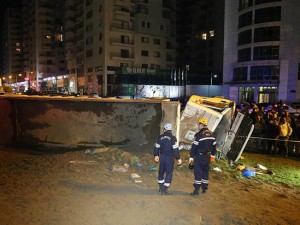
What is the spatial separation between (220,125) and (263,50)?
1642 inches

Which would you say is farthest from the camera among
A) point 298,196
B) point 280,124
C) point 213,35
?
point 213,35

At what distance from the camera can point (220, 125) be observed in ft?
36.9

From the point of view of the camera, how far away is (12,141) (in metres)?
10.3

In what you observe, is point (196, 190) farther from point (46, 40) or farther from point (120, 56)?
point (46, 40)

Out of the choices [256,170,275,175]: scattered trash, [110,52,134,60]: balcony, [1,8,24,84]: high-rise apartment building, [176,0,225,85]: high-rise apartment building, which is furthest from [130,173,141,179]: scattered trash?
[1,8,24,84]: high-rise apartment building

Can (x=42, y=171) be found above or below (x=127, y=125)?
below

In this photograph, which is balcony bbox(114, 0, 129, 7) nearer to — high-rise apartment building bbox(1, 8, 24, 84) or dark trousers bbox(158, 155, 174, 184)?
dark trousers bbox(158, 155, 174, 184)

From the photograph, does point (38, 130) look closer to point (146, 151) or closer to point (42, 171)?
point (42, 171)

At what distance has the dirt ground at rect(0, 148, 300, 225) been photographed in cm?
561

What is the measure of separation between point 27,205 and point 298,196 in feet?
22.1

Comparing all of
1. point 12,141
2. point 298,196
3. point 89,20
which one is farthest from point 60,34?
point 298,196

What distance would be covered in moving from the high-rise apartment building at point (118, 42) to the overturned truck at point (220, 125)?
3939 centimetres

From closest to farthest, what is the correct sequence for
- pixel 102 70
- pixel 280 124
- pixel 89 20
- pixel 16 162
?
pixel 16 162
pixel 280 124
pixel 102 70
pixel 89 20

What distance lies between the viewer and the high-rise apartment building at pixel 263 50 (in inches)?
1812
